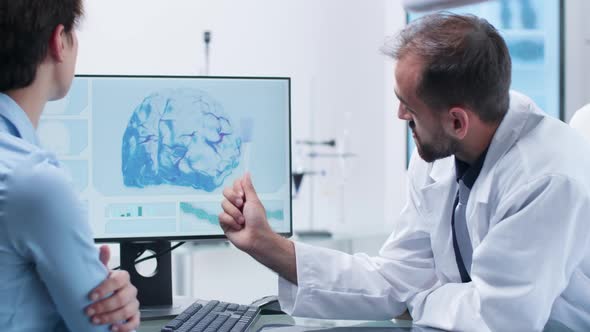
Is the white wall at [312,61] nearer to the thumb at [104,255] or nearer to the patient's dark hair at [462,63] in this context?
the patient's dark hair at [462,63]

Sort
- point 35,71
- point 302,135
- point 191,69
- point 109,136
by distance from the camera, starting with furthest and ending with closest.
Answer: point 302,135, point 191,69, point 109,136, point 35,71

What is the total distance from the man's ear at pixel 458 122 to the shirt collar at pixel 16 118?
2.43 ft

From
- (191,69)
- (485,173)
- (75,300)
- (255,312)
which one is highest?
(191,69)

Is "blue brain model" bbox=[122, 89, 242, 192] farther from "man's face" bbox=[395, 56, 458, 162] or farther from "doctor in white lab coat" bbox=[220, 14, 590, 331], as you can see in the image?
"man's face" bbox=[395, 56, 458, 162]

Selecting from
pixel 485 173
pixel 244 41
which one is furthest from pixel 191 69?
pixel 485 173

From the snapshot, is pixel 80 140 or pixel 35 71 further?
pixel 80 140

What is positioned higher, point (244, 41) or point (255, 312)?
point (244, 41)

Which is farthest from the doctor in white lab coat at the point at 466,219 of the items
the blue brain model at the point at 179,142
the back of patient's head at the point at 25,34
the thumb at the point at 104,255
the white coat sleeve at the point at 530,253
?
the back of patient's head at the point at 25,34

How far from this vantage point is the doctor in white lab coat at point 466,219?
1.15 meters

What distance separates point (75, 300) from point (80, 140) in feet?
2.05

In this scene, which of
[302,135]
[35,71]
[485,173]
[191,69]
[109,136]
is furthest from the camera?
[302,135]

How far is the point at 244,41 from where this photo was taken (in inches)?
143

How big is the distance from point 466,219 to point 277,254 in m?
0.37

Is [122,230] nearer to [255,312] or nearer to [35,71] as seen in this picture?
[255,312]
